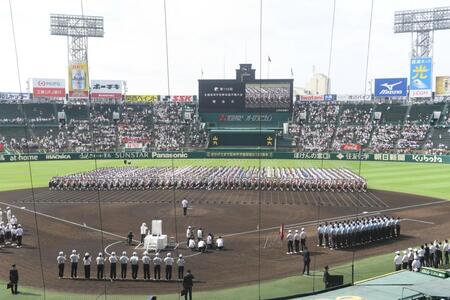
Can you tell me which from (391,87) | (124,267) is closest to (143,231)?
(124,267)

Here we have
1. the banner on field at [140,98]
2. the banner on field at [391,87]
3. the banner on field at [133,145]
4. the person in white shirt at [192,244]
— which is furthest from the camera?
the banner on field at [140,98]

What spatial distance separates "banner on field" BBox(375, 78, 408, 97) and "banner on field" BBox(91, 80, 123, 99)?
43.3 m

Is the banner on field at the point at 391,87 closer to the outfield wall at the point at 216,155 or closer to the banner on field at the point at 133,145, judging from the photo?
the outfield wall at the point at 216,155

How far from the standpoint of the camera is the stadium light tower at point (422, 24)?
238 ft

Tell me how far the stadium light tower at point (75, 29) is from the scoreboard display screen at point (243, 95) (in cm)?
2046

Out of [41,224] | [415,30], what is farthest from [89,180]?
[415,30]

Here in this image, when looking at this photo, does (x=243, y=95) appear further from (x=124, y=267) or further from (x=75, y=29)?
(x=124, y=267)

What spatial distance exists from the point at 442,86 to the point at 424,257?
69.0 m

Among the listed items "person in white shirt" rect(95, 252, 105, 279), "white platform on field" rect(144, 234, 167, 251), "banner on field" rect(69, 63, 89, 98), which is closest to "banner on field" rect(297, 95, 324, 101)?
"banner on field" rect(69, 63, 89, 98)

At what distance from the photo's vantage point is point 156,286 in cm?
1641

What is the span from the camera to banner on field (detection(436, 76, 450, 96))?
7831 centimetres

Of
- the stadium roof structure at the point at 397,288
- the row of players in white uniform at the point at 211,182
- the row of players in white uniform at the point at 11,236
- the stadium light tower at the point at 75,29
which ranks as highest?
the stadium light tower at the point at 75,29

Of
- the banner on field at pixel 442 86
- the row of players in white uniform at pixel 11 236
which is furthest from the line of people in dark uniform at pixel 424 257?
the banner on field at pixel 442 86

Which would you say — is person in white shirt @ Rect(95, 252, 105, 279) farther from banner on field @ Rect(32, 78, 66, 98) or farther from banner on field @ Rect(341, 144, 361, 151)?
banner on field @ Rect(32, 78, 66, 98)
